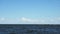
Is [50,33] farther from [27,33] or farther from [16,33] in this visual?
[16,33]

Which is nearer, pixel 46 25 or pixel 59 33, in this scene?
pixel 59 33

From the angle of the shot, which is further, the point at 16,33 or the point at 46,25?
the point at 46,25

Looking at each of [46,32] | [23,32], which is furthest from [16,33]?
[46,32]

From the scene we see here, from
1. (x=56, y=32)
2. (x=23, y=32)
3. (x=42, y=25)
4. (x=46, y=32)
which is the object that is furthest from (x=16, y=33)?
(x=42, y=25)

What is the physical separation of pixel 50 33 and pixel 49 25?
4538 millimetres

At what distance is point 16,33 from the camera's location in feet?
36.0

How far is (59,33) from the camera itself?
1126cm

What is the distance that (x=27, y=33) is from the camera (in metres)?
11.1

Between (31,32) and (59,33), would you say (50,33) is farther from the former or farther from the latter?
(31,32)

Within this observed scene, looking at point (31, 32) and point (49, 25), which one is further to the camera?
point (49, 25)

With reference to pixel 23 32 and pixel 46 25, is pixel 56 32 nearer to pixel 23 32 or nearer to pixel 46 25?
pixel 23 32

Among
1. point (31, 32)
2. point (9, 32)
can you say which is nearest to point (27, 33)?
point (31, 32)

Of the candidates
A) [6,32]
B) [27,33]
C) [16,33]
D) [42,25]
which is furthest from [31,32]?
[42,25]

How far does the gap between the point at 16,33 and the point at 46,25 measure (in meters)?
5.38
